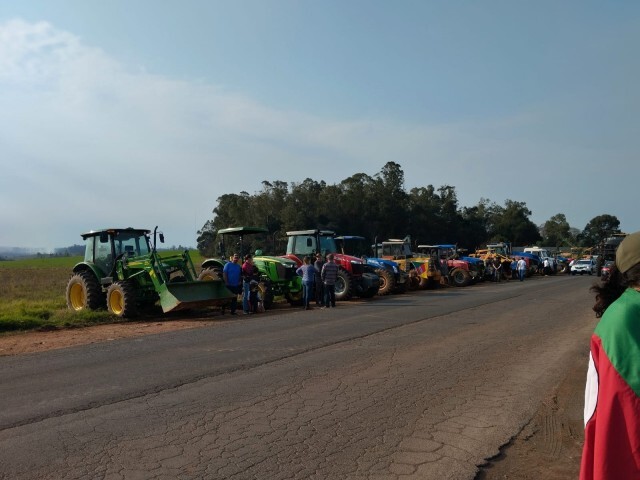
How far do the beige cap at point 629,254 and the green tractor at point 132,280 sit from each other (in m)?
13.6

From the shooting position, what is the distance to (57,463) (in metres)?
4.79

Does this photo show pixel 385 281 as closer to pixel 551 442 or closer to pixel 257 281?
pixel 257 281

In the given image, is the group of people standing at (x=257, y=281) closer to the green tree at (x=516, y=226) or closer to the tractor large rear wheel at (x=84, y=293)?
the tractor large rear wheel at (x=84, y=293)

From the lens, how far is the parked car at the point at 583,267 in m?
45.5

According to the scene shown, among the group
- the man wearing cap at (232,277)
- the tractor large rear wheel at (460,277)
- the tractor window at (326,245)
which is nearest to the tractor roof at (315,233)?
the tractor window at (326,245)

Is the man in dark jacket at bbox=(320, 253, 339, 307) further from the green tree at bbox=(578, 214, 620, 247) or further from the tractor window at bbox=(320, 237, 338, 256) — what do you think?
the green tree at bbox=(578, 214, 620, 247)

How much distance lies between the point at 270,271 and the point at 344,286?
302 centimetres

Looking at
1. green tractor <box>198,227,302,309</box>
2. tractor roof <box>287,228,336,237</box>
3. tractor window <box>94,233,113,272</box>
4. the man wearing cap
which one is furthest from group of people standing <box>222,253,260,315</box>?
tractor roof <box>287,228,336,237</box>

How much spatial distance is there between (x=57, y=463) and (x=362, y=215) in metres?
53.7

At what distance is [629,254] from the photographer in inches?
89.0

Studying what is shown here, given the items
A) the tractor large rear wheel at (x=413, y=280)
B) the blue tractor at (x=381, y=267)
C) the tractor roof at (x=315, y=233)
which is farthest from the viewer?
the tractor large rear wheel at (x=413, y=280)

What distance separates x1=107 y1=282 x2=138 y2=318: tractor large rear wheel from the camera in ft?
50.2

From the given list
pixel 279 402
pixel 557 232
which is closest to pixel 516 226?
pixel 557 232

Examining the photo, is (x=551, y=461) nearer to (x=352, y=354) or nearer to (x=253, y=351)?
(x=352, y=354)
